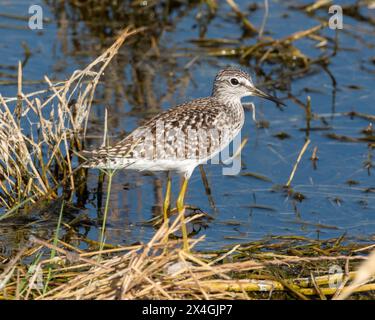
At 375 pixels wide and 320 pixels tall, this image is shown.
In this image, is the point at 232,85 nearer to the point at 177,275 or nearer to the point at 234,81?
the point at 234,81

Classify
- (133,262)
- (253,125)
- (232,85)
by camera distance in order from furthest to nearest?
(253,125), (232,85), (133,262)

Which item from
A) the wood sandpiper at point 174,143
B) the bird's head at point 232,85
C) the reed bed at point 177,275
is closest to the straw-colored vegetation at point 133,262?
the reed bed at point 177,275

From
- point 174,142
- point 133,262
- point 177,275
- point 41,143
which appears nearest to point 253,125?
point 174,142

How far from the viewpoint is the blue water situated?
8195 millimetres

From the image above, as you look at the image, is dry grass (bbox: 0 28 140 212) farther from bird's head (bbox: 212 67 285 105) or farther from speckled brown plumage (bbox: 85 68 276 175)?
bird's head (bbox: 212 67 285 105)

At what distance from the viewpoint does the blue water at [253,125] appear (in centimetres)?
820

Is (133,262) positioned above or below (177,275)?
above

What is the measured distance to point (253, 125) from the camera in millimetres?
10102

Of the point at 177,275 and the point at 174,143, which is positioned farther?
the point at 174,143

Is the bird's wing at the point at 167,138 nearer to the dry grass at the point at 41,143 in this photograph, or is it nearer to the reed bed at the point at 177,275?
the dry grass at the point at 41,143

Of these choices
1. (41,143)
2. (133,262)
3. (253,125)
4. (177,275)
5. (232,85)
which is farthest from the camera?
(253,125)

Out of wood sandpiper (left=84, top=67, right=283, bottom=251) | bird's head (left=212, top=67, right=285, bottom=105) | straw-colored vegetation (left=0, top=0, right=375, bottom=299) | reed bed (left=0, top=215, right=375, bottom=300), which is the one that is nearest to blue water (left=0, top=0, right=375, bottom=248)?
straw-colored vegetation (left=0, top=0, right=375, bottom=299)
